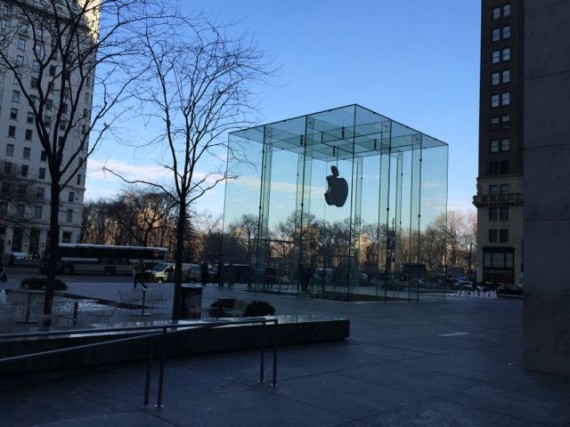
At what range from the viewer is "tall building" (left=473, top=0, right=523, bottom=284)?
7088cm

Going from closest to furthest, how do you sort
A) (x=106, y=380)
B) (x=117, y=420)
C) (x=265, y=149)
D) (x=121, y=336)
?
1. (x=117, y=420)
2. (x=106, y=380)
3. (x=121, y=336)
4. (x=265, y=149)

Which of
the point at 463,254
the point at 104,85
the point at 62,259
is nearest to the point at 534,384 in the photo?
the point at 104,85

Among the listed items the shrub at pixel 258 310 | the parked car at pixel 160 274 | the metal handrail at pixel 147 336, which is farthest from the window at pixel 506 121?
the metal handrail at pixel 147 336

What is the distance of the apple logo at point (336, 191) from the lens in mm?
27281

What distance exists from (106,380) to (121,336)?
784mm

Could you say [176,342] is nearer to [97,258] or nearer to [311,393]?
[311,393]

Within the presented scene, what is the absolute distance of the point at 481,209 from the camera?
76625mm

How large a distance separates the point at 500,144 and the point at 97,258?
55.4 m

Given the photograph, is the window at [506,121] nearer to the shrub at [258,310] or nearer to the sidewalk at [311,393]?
the shrub at [258,310]

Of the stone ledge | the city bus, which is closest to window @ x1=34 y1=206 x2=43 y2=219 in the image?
the city bus

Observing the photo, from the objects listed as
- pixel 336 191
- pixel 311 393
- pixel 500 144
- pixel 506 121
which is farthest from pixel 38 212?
pixel 311 393

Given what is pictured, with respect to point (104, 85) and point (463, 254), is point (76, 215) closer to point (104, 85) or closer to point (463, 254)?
point (463, 254)

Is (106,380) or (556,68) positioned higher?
(556,68)

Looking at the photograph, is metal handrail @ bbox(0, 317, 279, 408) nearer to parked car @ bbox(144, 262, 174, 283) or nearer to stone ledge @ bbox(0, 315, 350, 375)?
stone ledge @ bbox(0, 315, 350, 375)
